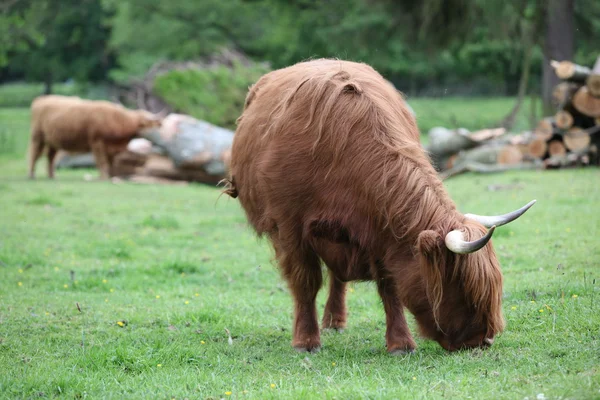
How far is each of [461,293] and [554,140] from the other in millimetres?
10864

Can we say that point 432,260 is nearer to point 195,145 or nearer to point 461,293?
point 461,293

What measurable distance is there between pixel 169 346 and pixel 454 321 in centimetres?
198

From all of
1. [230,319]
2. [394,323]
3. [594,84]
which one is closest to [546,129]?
[594,84]

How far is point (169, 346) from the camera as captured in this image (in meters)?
5.30

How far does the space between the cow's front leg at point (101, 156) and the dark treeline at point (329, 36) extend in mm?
7114

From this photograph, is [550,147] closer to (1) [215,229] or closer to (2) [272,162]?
(1) [215,229]

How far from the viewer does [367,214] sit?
15.7 feet

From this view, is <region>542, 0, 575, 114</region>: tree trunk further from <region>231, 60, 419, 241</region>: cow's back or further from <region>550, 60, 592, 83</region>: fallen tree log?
<region>231, 60, 419, 241</region>: cow's back

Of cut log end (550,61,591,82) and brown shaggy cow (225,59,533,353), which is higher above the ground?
brown shaggy cow (225,59,533,353)

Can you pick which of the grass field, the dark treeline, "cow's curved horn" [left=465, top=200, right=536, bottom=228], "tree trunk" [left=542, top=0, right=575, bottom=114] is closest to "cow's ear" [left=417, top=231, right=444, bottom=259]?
"cow's curved horn" [left=465, top=200, right=536, bottom=228]

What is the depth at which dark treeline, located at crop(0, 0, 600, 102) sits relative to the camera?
19969 mm

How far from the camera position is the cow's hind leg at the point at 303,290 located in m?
5.32

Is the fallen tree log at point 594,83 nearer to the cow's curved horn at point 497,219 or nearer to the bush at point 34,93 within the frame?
the cow's curved horn at point 497,219

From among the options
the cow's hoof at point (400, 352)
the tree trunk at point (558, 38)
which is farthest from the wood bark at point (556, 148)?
the cow's hoof at point (400, 352)
